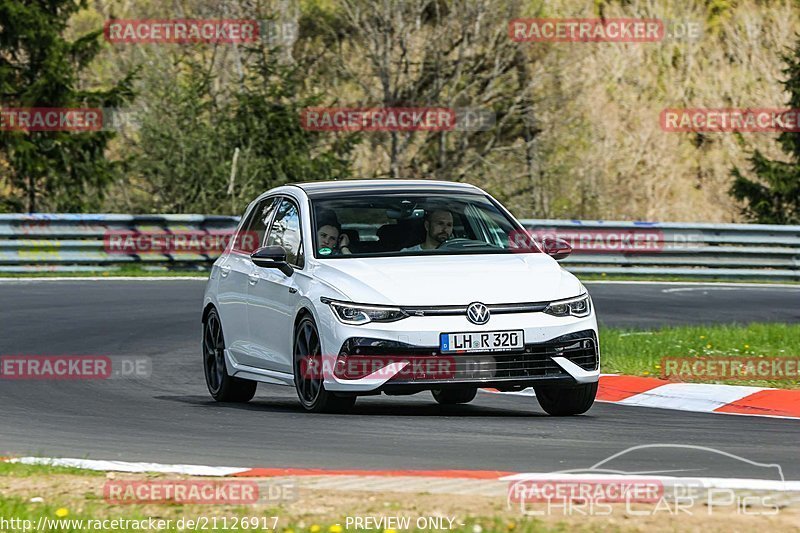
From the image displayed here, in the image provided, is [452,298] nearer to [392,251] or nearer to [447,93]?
[392,251]

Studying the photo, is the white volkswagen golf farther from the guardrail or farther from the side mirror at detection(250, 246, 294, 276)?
the guardrail

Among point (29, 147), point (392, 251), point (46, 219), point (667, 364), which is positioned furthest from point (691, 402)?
point (29, 147)

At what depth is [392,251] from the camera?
34.8 ft

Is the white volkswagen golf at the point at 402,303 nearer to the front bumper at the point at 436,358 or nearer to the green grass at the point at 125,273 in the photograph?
the front bumper at the point at 436,358

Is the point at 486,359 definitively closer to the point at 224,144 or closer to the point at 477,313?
the point at 477,313

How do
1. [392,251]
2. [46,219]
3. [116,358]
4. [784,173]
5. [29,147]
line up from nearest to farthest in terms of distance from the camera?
[392,251], [116,358], [46,219], [29,147], [784,173]

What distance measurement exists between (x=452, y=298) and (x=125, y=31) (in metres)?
28.6

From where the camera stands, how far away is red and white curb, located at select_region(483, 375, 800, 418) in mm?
11117

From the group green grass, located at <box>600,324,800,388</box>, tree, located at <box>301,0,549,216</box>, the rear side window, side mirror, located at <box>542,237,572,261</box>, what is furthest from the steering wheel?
tree, located at <box>301,0,549,216</box>

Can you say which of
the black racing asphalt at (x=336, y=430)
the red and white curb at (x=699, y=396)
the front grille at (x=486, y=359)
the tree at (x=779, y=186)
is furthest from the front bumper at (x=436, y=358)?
the tree at (x=779, y=186)

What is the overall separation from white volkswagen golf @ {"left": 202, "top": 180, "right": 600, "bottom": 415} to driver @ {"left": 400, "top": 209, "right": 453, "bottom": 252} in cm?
1

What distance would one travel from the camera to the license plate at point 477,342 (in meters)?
9.61

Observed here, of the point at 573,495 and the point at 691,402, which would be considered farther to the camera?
the point at 691,402

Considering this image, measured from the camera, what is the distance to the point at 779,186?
114 ft
